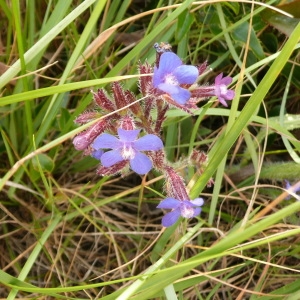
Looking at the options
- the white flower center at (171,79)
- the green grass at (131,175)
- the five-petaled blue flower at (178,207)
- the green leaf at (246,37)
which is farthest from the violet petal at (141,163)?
the green leaf at (246,37)

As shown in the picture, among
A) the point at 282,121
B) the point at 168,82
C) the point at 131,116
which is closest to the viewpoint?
the point at 168,82

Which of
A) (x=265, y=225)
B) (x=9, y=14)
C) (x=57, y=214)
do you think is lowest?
(x=57, y=214)

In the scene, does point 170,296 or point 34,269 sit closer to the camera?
point 170,296

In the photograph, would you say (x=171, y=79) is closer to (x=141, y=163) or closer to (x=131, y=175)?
(x=141, y=163)

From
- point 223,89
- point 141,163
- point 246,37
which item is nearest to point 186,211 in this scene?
point 141,163

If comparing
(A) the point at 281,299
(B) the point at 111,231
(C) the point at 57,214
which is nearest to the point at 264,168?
(A) the point at 281,299

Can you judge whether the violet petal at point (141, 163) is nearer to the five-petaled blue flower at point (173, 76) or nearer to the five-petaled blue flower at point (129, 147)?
the five-petaled blue flower at point (129, 147)

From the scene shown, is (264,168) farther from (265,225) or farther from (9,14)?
(9,14)
